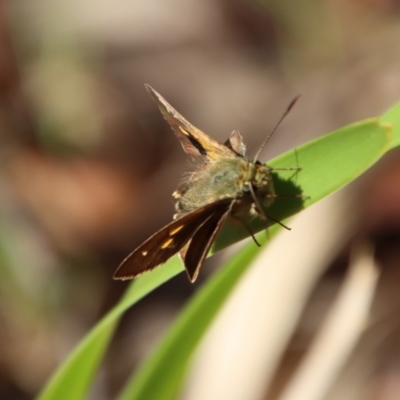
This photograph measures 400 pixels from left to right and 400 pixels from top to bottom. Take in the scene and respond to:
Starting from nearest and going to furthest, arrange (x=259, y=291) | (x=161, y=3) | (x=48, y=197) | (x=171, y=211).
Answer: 1. (x=259, y=291)
2. (x=171, y=211)
3. (x=48, y=197)
4. (x=161, y=3)

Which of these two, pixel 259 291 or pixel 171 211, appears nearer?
pixel 259 291

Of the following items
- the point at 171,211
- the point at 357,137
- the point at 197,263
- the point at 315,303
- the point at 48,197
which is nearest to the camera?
the point at 357,137

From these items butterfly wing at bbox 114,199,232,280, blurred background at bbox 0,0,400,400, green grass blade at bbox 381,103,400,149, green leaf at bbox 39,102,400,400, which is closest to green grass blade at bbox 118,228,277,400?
green leaf at bbox 39,102,400,400

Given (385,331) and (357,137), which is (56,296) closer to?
(385,331)

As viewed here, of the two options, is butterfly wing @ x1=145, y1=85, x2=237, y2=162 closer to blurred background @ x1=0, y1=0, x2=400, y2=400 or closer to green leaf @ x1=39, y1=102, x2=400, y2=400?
green leaf @ x1=39, y1=102, x2=400, y2=400

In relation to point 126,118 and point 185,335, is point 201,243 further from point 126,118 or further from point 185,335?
point 126,118

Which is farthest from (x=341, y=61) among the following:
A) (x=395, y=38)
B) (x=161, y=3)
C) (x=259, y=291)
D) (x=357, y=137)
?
(x=357, y=137)
